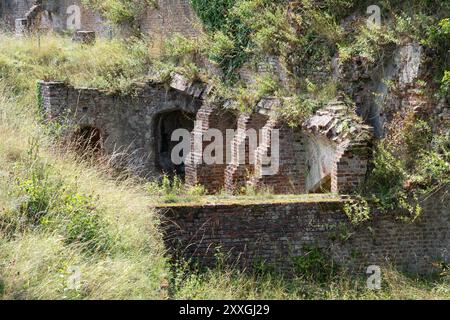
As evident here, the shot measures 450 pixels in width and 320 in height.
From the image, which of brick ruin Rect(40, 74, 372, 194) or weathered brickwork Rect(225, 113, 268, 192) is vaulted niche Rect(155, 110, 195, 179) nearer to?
brick ruin Rect(40, 74, 372, 194)

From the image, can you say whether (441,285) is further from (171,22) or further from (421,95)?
(171,22)

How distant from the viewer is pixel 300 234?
1354 centimetres

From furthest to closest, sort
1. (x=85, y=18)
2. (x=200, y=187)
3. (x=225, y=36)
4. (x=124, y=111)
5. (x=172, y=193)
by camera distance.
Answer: (x=85, y=18), (x=124, y=111), (x=225, y=36), (x=200, y=187), (x=172, y=193)

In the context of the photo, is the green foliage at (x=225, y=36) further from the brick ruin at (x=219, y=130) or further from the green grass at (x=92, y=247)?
the green grass at (x=92, y=247)

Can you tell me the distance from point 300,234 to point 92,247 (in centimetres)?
378

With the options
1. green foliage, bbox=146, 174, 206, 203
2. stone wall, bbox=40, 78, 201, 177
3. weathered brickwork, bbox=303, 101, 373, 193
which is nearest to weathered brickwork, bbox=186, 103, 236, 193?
green foliage, bbox=146, 174, 206, 203

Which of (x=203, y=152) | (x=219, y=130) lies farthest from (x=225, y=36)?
(x=203, y=152)

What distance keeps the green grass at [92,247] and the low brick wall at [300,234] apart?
0.30 metres

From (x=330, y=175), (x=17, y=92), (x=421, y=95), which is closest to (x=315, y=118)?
(x=330, y=175)

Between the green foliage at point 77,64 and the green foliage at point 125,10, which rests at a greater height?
the green foliage at point 125,10

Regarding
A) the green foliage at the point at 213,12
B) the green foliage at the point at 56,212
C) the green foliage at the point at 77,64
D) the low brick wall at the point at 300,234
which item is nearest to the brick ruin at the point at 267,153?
the low brick wall at the point at 300,234

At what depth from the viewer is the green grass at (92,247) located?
10.1 meters

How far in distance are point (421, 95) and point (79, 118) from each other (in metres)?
8.96

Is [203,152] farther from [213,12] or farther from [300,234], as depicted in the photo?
[300,234]
